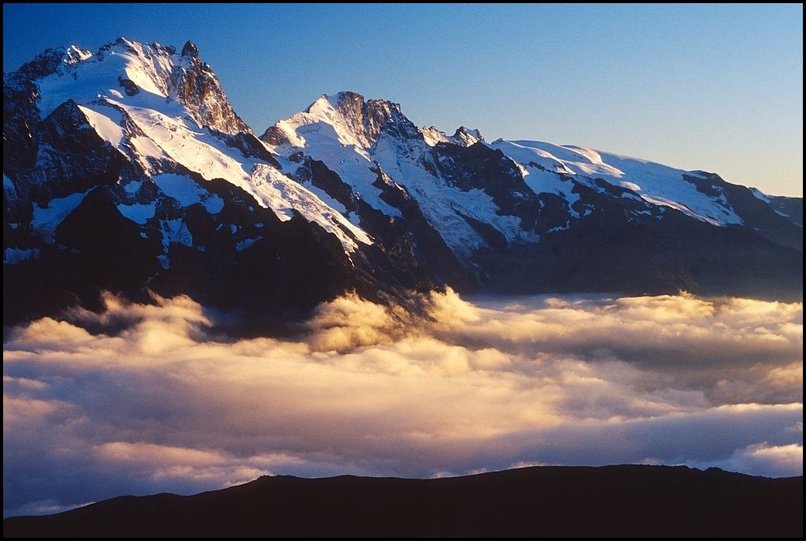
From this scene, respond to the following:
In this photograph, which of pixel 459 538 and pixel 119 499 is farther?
pixel 119 499

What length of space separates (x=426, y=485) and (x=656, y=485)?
126 ft

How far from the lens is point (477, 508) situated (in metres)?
176

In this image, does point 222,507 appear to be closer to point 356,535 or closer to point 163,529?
point 163,529

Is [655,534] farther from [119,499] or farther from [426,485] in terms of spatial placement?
[119,499]

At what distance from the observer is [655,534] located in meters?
158

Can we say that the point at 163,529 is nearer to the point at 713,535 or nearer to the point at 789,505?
the point at 713,535

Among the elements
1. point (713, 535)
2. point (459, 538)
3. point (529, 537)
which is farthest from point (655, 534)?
point (459, 538)

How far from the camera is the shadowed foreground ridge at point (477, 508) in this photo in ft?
534

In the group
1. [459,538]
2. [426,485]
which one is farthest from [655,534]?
[426,485]

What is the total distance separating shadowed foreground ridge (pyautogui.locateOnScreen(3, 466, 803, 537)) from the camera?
16275 centimetres

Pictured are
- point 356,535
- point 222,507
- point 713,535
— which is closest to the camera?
point 713,535

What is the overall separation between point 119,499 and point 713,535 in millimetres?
101104

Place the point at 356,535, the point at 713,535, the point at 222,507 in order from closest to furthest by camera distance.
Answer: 1. the point at 713,535
2. the point at 356,535
3. the point at 222,507

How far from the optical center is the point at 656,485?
175125mm
